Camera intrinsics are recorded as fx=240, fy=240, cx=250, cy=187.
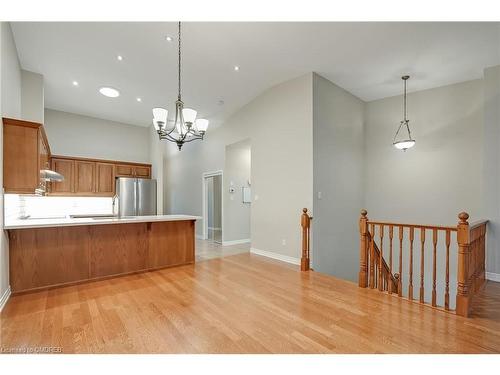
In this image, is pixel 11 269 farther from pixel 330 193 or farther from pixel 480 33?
pixel 480 33

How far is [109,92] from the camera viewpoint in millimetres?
5160

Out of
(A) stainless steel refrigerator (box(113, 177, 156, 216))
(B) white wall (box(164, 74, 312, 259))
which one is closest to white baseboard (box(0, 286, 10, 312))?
(A) stainless steel refrigerator (box(113, 177, 156, 216))

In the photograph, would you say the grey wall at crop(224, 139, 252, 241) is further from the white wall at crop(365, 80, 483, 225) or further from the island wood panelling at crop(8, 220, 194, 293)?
the white wall at crop(365, 80, 483, 225)

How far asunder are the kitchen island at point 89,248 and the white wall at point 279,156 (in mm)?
1600

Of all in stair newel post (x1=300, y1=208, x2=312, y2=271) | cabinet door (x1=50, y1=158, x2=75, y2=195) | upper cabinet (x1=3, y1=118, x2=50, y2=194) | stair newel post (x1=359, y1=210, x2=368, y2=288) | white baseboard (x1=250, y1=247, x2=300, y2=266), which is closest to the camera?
upper cabinet (x1=3, y1=118, x2=50, y2=194)

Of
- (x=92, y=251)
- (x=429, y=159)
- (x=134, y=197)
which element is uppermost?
(x=429, y=159)

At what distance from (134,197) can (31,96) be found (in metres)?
2.89

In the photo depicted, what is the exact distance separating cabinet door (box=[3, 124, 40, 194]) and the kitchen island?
1.63 ft

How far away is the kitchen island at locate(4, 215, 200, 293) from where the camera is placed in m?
2.95

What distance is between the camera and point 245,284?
3275 mm

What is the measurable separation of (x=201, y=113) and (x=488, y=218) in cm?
597

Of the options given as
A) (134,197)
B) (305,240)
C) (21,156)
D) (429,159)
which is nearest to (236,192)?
(134,197)

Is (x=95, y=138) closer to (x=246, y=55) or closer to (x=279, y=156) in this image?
(x=246, y=55)

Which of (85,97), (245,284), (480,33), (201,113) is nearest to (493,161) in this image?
(480,33)
